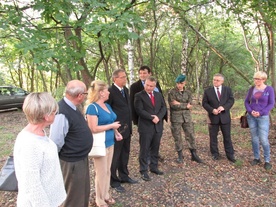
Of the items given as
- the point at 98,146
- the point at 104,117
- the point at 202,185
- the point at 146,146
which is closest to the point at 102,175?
the point at 98,146

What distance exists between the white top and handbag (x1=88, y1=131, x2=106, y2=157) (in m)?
1.12

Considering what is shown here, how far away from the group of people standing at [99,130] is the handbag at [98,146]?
0.09m

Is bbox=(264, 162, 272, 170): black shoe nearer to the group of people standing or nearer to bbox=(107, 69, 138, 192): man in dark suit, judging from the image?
the group of people standing

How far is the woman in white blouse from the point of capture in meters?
1.75

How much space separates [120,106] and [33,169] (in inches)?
89.2

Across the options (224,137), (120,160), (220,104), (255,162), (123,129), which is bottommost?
(255,162)

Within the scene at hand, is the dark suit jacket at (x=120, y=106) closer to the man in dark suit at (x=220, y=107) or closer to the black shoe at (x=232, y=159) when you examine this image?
the man in dark suit at (x=220, y=107)

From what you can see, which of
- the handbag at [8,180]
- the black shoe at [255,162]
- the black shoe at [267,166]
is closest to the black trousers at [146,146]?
the black shoe at [255,162]

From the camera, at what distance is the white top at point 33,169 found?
174 centimetres

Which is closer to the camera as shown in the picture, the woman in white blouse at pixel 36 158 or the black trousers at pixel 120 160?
the woman in white blouse at pixel 36 158

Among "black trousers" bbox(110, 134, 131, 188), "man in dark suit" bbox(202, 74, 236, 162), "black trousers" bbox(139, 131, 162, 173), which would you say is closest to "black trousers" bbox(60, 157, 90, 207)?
"black trousers" bbox(110, 134, 131, 188)

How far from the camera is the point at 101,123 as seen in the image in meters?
3.20

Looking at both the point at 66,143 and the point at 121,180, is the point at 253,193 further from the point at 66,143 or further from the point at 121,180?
the point at 66,143

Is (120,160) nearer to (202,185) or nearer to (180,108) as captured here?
(202,185)
